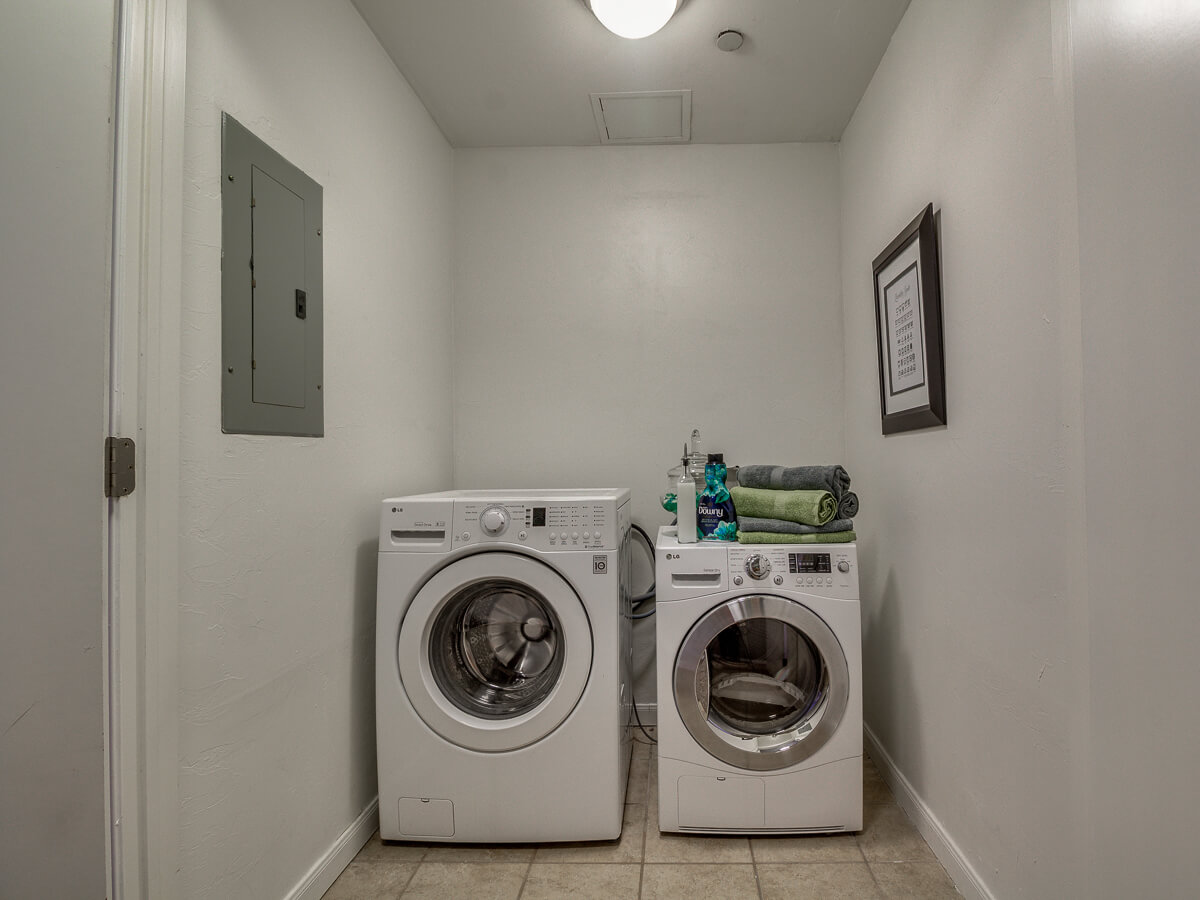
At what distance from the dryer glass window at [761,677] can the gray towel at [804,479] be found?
1.30 feet

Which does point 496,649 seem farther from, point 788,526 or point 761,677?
point 788,526

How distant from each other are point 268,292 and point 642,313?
1560mm

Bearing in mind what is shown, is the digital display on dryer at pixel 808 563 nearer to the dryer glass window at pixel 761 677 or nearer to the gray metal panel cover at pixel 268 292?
the dryer glass window at pixel 761 677

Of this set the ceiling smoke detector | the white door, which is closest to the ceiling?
the ceiling smoke detector

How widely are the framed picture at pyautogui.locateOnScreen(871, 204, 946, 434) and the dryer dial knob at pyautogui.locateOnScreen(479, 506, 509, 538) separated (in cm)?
114

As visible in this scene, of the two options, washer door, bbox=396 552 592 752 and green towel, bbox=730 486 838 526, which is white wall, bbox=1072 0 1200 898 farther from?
washer door, bbox=396 552 592 752

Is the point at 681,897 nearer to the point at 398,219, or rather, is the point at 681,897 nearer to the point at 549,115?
the point at 398,219

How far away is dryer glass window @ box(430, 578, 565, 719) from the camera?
1829 mm

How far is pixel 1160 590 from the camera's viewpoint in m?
0.82

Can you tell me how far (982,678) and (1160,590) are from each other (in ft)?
2.47

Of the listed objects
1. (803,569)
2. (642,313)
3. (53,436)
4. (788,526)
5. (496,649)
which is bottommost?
(496,649)

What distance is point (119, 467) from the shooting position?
105cm

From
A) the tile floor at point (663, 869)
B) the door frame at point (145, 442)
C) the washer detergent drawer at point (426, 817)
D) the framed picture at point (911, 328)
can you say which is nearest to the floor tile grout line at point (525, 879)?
the tile floor at point (663, 869)

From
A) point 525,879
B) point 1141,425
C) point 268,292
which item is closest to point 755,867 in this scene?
point 525,879
